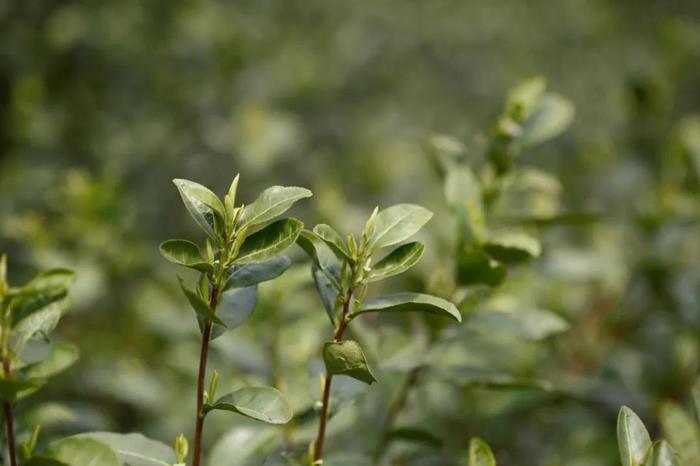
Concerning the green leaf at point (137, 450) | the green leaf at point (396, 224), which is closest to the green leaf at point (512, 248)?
the green leaf at point (396, 224)

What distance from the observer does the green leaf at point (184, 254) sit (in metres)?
0.75

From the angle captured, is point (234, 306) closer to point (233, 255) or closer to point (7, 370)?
point (233, 255)

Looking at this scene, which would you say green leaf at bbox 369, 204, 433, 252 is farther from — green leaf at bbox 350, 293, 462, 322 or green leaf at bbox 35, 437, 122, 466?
green leaf at bbox 35, 437, 122, 466

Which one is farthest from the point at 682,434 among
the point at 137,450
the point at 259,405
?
the point at 137,450

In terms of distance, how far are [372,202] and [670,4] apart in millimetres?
2818

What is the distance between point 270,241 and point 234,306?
99mm

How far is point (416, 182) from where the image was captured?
7.62ft

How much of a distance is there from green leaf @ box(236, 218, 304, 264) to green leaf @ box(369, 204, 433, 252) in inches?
3.5

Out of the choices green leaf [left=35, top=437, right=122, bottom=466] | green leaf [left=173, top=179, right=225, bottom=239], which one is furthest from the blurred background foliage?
green leaf [left=173, top=179, right=225, bottom=239]

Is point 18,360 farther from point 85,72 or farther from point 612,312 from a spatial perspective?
point 85,72

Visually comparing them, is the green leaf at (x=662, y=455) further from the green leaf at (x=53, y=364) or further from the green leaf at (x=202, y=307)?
the green leaf at (x=53, y=364)

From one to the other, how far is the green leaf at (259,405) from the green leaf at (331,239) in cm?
15

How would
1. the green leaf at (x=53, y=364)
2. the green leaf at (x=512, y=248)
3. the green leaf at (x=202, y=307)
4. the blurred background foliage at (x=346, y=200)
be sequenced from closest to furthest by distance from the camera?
the green leaf at (x=202, y=307)
the green leaf at (x=53, y=364)
the green leaf at (x=512, y=248)
the blurred background foliage at (x=346, y=200)

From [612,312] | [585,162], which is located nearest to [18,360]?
[612,312]
